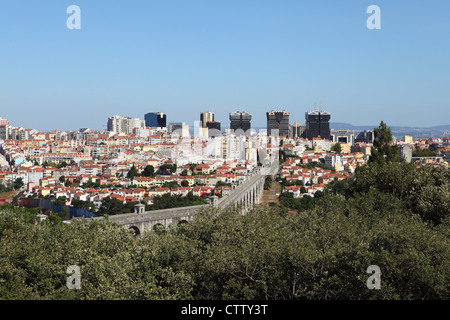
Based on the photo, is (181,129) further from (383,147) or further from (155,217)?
(383,147)

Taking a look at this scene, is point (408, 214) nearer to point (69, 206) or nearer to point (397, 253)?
point (397, 253)

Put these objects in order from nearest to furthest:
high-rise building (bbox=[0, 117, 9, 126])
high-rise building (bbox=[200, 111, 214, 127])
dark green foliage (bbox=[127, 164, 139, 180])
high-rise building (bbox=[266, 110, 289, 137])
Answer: dark green foliage (bbox=[127, 164, 139, 180]), high-rise building (bbox=[0, 117, 9, 126]), high-rise building (bbox=[266, 110, 289, 137]), high-rise building (bbox=[200, 111, 214, 127])

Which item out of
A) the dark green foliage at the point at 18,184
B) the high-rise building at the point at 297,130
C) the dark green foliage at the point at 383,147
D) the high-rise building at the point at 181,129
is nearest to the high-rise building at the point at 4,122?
the high-rise building at the point at 181,129

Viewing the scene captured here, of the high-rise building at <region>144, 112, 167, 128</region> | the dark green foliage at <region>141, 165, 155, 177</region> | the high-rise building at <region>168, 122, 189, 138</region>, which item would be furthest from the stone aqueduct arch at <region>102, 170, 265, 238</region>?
the high-rise building at <region>144, 112, 167, 128</region>

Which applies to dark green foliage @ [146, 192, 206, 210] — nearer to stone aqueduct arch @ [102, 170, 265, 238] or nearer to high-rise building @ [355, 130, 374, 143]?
stone aqueduct arch @ [102, 170, 265, 238]

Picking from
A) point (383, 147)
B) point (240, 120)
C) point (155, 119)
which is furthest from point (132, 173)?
point (155, 119)

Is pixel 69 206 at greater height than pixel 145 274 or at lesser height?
lesser
